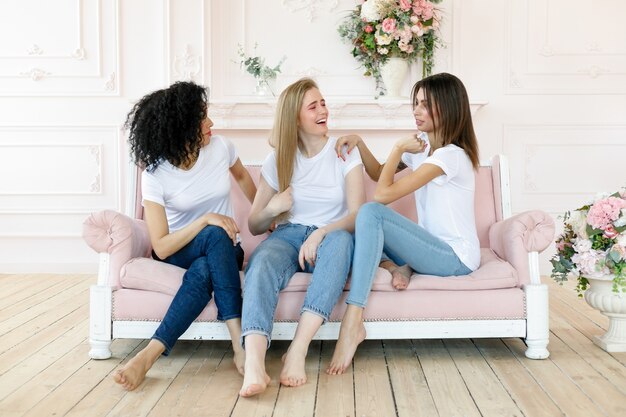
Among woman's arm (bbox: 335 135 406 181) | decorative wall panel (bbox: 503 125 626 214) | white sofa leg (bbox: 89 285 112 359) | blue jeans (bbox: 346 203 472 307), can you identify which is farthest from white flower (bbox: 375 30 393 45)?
white sofa leg (bbox: 89 285 112 359)

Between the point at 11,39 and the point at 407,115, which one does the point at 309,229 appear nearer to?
the point at 407,115

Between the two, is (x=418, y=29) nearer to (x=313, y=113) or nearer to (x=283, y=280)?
(x=313, y=113)

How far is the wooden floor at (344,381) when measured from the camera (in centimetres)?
220

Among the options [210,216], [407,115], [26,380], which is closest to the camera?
[26,380]

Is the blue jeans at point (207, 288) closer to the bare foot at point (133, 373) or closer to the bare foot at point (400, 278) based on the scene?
the bare foot at point (133, 373)

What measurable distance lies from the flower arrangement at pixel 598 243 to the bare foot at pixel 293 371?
1.20 meters

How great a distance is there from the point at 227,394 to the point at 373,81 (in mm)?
2907

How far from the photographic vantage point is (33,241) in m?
4.84

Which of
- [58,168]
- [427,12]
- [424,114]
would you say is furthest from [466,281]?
[58,168]

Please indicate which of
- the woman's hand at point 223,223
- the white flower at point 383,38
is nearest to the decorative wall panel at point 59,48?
the white flower at point 383,38

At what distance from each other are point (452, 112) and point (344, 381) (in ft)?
3.65

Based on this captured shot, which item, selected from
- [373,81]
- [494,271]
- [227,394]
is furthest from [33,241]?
[494,271]

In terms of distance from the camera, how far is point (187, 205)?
282cm

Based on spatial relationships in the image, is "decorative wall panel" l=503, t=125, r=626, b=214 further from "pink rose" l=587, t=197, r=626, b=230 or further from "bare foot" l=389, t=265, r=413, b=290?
"bare foot" l=389, t=265, r=413, b=290
